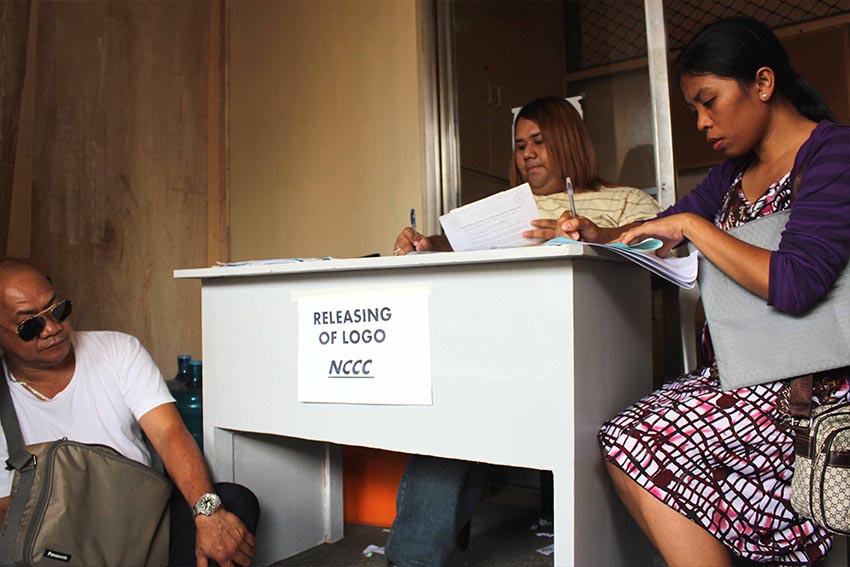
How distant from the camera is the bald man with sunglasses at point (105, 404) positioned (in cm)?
153

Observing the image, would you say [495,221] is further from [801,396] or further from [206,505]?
[206,505]

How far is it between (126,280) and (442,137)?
1.42 meters

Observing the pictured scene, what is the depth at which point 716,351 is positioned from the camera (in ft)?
4.06

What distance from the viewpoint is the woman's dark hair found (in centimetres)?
129

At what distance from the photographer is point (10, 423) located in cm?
149

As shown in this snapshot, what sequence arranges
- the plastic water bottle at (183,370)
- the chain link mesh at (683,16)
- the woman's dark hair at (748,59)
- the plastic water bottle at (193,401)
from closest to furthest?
the woman's dark hair at (748,59) < the plastic water bottle at (193,401) < the plastic water bottle at (183,370) < the chain link mesh at (683,16)

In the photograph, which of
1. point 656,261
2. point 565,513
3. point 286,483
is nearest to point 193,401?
point 286,483

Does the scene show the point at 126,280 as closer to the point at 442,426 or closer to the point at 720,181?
the point at 442,426

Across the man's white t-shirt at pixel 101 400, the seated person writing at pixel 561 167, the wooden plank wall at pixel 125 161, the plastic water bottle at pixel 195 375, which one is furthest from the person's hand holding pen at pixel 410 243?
the wooden plank wall at pixel 125 161

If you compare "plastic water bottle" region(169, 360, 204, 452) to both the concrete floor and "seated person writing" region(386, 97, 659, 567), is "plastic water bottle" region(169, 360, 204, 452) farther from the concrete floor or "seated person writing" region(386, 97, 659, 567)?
"seated person writing" region(386, 97, 659, 567)

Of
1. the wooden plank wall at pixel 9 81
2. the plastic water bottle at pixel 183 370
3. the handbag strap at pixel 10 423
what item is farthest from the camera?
the plastic water bottle at pixel 183 370

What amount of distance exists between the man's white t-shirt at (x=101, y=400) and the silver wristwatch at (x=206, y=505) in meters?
0.22

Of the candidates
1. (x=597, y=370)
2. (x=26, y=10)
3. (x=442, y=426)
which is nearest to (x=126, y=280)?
(x=26, y=10)

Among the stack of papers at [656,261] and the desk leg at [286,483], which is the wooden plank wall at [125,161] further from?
the stack of papers at [656,261]
